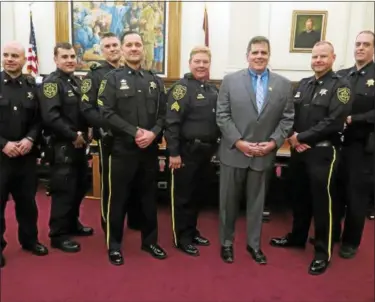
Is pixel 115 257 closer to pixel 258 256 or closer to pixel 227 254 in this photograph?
pixel 227 254

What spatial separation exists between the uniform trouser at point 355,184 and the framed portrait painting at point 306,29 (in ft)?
9.79

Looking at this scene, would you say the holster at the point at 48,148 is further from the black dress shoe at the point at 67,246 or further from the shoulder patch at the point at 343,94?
the shoulder patch at the point at 343,94

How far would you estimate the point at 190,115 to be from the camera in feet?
8.64

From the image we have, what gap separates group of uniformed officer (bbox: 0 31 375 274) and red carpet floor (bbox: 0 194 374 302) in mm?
109

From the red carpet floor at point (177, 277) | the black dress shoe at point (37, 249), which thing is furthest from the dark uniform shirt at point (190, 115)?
the black dress shoe at point (37, 249)

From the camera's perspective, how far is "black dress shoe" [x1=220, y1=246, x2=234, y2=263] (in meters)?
2.65

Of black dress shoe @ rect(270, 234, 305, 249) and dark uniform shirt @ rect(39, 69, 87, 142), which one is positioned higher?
dark uniform shirt @ rect(39, 69, 87, 142)

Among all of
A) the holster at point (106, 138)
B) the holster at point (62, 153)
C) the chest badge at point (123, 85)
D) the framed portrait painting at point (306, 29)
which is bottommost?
the holster at point (62, 153)

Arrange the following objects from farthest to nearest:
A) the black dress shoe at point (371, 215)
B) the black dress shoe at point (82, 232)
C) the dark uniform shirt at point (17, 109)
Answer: the black dress shoe at point (371, 215) < the black dress shoe at point (82, 232) < the dark uniform shirt at point (17, 109)

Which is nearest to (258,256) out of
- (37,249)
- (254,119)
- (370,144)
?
(254,119)

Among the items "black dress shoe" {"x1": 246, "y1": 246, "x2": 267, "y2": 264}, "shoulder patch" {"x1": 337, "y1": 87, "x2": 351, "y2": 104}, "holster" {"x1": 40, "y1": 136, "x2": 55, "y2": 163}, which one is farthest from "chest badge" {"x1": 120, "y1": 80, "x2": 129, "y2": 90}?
"black dress shoe" {"x1": 246, "y1": 246, "x2": 267, "y2": 264}

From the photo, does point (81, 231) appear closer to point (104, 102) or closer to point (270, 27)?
point (104, 102)

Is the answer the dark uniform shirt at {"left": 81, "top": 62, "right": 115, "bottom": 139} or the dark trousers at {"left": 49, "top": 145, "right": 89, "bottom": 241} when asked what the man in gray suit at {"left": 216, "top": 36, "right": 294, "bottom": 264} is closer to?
the dark uniform shirt at {"left": 81, "top": 62, "right": 115, "bottom": 139}

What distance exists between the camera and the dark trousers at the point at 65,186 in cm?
268
